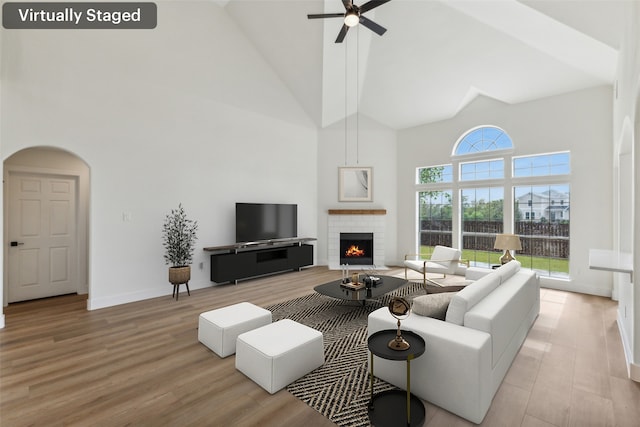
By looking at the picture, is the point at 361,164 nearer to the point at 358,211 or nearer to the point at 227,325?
the point at 358,211

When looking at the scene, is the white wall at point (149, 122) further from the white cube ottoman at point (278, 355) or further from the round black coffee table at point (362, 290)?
the white cube ottoman at point (278, 355)

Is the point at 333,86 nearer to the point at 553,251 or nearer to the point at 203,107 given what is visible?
the point at 203,107

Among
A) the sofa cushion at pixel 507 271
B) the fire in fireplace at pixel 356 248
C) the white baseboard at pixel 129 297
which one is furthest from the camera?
the fire in fireplace at pixel 356 248

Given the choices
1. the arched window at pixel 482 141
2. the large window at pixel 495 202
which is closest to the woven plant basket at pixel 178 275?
the large window at pixel 495 202

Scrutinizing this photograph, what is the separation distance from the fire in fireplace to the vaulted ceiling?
115 inches

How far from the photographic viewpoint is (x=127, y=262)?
447 cm

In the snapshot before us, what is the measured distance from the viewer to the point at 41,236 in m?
4.59

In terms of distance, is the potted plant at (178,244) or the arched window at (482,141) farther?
the arched window at (482,141)

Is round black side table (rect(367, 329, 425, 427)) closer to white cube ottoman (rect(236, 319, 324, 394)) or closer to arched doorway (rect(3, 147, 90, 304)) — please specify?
white cube ottoman (rect(236, 319, 324, 394))

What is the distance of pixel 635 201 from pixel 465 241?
404 centimetres

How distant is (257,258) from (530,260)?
522 centimetres

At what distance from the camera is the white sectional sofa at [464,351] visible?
192 cm

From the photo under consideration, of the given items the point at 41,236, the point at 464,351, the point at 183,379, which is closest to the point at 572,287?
the point at 464,351

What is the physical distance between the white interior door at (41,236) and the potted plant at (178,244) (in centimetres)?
159
